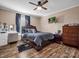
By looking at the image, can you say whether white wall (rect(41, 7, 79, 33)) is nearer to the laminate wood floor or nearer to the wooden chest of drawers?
the wooden chest of drawers

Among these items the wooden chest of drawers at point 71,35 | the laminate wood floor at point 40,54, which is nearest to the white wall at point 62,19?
the wooden chest of drawers at point 71,35

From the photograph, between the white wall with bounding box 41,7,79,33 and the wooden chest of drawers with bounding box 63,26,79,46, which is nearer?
the wooden chest of drawers with bounding box 63,26,79,46

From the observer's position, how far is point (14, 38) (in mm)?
5293

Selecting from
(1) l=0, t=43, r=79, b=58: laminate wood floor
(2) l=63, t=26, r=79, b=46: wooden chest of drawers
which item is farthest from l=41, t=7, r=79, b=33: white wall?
(1) l=0, t=43, r=79, b=58: laminate wood floor

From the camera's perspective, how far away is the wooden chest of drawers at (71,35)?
4035 millimetres

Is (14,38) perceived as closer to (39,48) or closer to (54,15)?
(39,48)

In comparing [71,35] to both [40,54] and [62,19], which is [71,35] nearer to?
[62,19]

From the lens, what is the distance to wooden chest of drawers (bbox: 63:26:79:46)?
404 centimetres

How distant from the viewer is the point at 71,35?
4289mm

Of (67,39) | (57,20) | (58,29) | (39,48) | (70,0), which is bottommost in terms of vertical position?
(39,48)

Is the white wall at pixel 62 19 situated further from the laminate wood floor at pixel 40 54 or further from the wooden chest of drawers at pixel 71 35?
the laminate wood floor at pixel 40 54

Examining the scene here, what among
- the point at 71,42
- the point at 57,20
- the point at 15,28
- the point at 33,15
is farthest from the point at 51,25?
the point at 15,28

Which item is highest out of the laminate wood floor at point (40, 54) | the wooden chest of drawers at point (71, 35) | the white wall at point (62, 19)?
the white wall at point (62, 19)

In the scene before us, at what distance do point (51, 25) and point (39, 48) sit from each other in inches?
138
